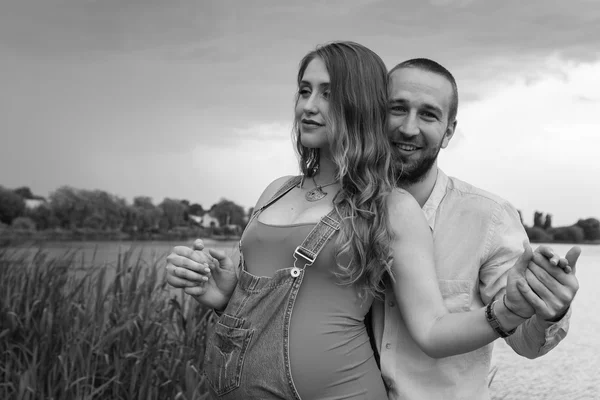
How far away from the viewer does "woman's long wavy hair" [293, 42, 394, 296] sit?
6.22ft

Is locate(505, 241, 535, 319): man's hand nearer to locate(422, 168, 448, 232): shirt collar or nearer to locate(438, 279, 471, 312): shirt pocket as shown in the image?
locate(438, 279, 471, 312): shirt pocket

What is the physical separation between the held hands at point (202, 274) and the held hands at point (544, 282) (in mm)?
1023

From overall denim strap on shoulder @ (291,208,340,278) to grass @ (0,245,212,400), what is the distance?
2.21 metres

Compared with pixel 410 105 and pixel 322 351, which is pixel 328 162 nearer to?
pixel 410 105

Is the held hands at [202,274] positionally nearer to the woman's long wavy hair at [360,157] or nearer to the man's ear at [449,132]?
the woman's long wavy hair at [360,157]

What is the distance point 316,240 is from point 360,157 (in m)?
0.34

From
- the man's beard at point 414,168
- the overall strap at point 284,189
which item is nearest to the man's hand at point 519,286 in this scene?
the man's beard at point 414,168

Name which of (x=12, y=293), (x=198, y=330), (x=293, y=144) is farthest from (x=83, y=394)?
(x=293, y=144)

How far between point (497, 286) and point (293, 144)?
3.09 feet

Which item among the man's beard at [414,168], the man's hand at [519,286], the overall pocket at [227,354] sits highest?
the man's beard at [414,168]

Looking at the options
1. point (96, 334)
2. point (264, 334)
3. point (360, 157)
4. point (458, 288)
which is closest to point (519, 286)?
point (458, 288)

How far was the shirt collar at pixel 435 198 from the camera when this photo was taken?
7.18 feet

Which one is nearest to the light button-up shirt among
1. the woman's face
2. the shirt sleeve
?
the shirt sleeve

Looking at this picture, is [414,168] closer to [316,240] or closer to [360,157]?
[360,157]
